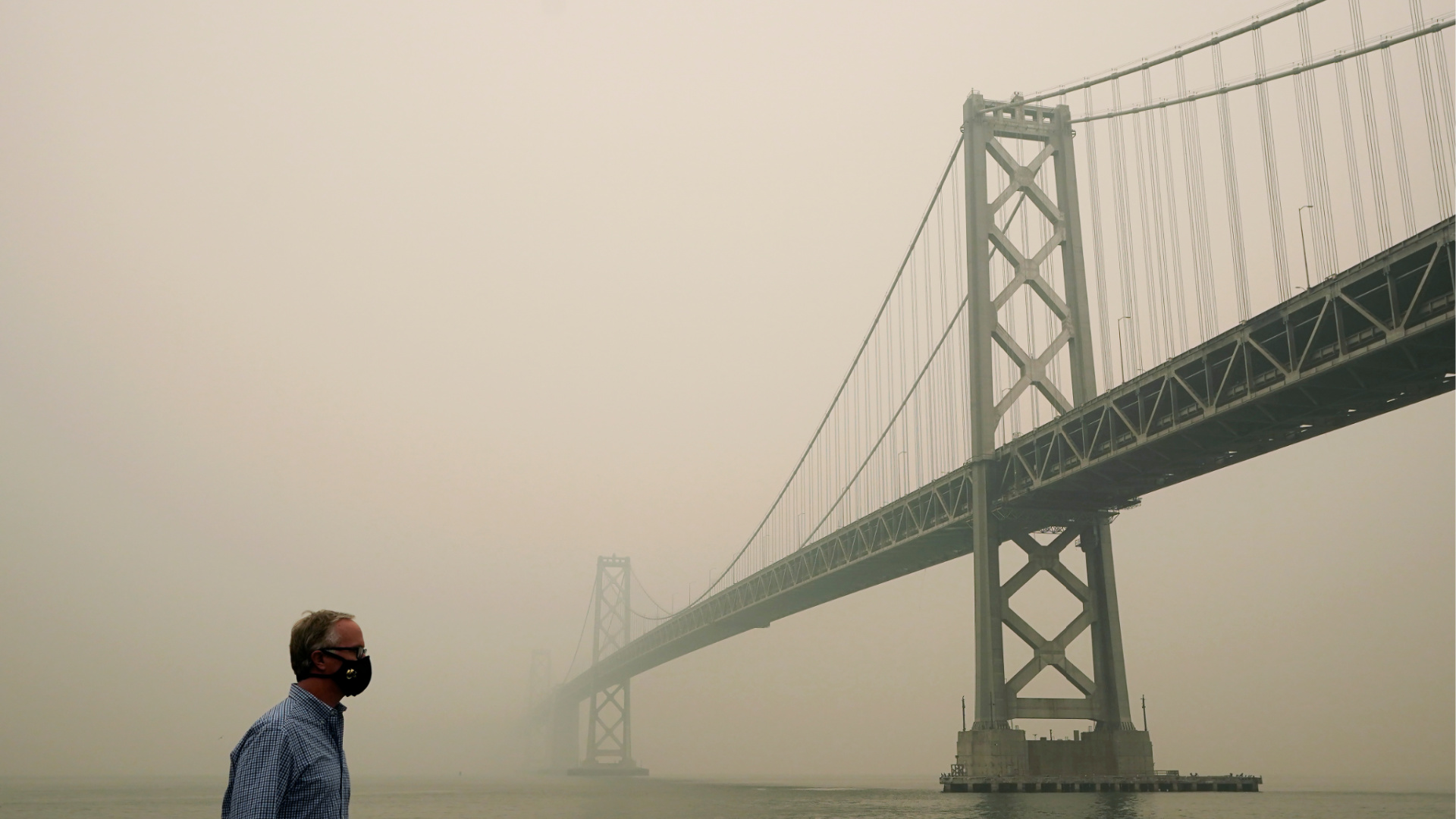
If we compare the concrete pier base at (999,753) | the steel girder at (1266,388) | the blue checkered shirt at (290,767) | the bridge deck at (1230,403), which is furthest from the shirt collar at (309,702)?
the concrete pier base at (999,753)

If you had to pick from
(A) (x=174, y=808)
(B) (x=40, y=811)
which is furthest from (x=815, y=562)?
(B) (x=40, y=811)

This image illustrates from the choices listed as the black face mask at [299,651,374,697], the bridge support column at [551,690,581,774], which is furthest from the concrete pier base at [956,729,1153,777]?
the bridge support column at [551,690,581,774]

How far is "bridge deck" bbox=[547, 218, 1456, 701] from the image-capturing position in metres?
23.9

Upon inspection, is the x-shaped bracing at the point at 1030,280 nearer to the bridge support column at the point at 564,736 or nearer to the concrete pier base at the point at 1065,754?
the concrete pier base at the point at 1065,754

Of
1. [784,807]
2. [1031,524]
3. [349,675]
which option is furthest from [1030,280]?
[349,675]

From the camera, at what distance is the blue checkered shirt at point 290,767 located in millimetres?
3059

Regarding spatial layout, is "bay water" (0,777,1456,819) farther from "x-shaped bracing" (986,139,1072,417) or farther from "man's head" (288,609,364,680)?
"man's head" (288,609,364,680)

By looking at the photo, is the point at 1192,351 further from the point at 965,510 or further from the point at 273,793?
the point at 273,793

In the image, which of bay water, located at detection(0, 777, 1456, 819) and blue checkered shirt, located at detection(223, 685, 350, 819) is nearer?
blue checkered shirt, located at detection(223, 685, 350, 819)

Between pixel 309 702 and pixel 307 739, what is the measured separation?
10cm

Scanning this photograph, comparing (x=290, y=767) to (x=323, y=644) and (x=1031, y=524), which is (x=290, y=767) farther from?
(x=1031, y=524)

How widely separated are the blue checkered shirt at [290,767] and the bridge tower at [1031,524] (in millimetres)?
32945

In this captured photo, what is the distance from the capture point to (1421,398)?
2661 cm

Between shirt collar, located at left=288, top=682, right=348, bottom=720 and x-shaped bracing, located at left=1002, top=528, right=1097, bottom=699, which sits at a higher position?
x-shaped bracing, located at left=1002, top=528, right=1097, bottom=699
